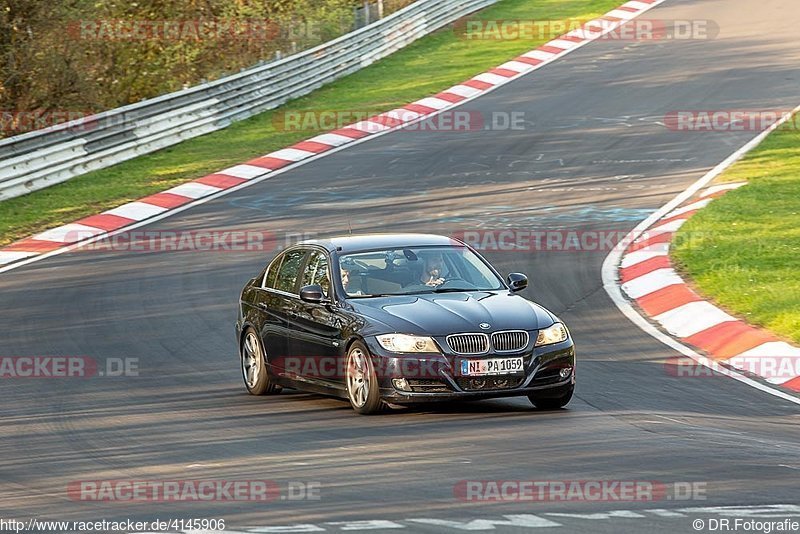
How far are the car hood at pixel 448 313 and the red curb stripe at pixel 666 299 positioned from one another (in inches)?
179

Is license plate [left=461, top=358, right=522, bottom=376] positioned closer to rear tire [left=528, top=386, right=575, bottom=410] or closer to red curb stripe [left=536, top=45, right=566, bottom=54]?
rear tire [left=528, top=386, right=575, bottom=410]

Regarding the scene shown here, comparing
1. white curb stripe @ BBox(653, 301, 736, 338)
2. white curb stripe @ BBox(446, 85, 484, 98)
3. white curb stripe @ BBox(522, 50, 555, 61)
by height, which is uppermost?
white curb stripe @ BBox(522, 50, 555, 61)

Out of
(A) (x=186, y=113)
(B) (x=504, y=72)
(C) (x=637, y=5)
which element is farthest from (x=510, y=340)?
(C) (x=637, y=5)

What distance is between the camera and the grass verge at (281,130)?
2405 cm

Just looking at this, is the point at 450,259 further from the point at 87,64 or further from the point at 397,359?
the point at 87,64

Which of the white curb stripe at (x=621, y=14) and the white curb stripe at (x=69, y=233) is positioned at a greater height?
the white curb stripe at (x=621, y=14)

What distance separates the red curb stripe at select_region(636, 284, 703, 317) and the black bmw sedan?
13.3 feet

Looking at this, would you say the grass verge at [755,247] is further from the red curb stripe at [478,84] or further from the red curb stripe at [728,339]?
the red curb stripe at [478,84]

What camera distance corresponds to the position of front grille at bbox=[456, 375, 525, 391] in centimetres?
1127

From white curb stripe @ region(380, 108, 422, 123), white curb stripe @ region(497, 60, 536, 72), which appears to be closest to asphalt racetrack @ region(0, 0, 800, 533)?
white curb stripe @ region(380, 108, 422, 123)

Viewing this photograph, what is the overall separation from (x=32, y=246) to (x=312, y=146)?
8542 millimetres

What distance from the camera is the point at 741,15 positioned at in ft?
133

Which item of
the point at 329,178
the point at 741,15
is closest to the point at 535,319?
the point at 329,178

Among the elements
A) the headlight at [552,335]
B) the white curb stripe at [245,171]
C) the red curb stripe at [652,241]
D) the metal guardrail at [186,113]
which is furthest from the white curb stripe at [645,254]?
the metal guardrail at [186,113]
